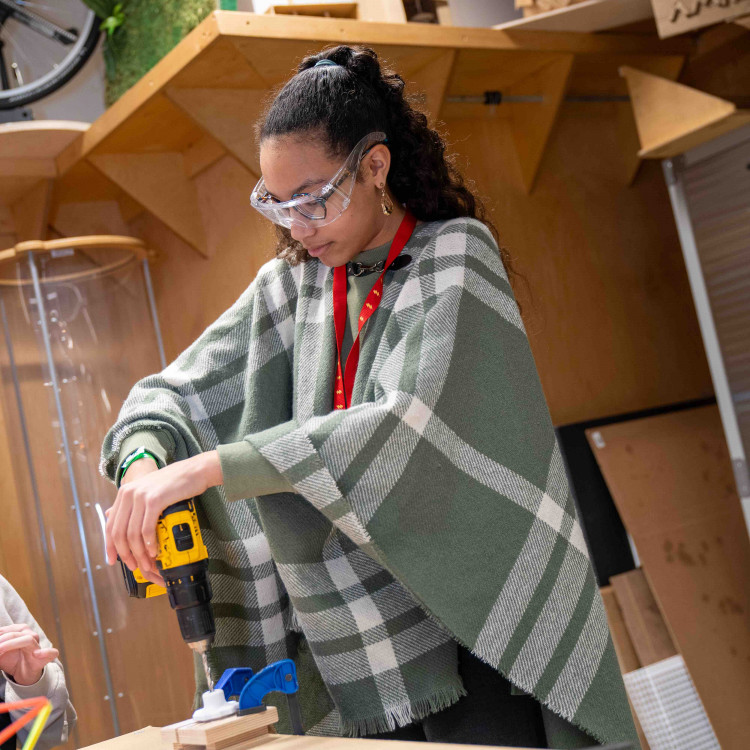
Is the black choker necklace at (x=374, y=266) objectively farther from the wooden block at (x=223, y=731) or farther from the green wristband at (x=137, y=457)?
the wooden block at (x=223, y=731)

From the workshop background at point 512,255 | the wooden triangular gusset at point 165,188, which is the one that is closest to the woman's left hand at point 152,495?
the workshop background at point 512,255

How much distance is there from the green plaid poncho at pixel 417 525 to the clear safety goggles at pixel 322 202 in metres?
0.13

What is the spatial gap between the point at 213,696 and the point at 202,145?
7.95ft

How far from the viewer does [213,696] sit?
1.01 metres

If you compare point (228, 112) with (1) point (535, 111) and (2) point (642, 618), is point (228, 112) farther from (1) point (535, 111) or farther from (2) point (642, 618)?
(2) point (642, 618)

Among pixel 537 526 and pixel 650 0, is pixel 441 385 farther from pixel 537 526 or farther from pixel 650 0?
pixel 650 0

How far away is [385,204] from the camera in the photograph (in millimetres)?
1354

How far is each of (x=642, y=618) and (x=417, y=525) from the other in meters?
2.15

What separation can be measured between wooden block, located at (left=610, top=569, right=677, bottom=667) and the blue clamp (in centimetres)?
211

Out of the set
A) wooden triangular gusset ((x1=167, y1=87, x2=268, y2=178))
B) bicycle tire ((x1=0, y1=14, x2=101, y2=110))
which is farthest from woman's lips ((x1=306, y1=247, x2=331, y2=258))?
bicycle tire ((x1=0, y1=14, x2=101, y2=110))

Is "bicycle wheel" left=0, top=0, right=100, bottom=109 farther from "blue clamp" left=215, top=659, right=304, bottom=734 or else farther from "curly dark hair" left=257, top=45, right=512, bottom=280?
"blue clamp" left=215, top=659, right=304, bottom=734

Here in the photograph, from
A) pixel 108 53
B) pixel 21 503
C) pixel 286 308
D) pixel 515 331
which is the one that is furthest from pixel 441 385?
pixel 108 53

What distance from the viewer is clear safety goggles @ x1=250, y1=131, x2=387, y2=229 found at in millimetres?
1263

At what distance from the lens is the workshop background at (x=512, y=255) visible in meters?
2.71
